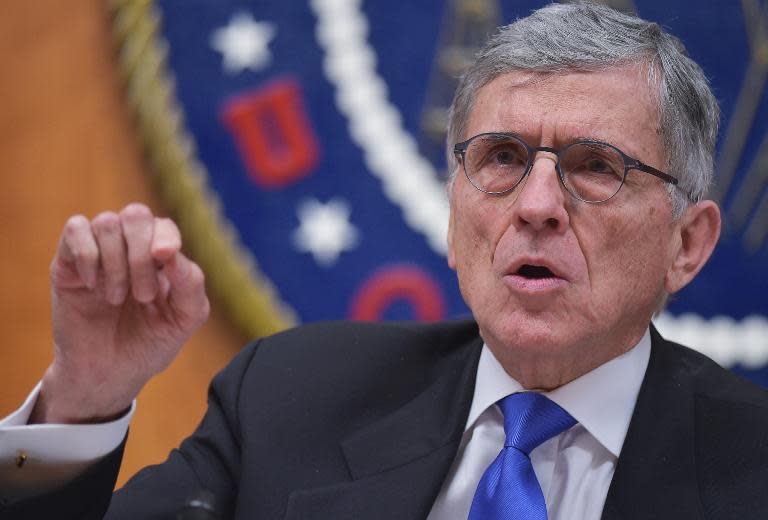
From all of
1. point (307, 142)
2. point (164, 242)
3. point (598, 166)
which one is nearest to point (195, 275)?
Result: point (164, 242)

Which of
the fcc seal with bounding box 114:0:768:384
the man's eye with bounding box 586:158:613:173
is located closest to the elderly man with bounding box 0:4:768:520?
the man's eye with bounding box 586:158:613:173

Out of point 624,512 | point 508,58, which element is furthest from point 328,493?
point 508,58

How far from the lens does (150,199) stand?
10.2 ft

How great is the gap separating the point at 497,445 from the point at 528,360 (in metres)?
0.18

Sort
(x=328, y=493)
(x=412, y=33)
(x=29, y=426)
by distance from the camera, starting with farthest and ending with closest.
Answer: (x=412, y=33)
(x=328, y=493)
(x=29, y=426)

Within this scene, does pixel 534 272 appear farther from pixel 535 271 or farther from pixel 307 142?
pixel 307 142

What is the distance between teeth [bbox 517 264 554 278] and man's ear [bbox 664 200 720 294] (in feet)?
0.94

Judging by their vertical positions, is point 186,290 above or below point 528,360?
above

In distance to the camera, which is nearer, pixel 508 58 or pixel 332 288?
pixel 508 58

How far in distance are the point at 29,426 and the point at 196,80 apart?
68.6 inches

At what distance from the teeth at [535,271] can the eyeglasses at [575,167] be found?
137mm

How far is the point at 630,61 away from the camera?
173cm

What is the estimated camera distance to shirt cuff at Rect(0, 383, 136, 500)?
159 cm

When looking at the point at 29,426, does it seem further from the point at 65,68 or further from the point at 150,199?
the point at 65,68
